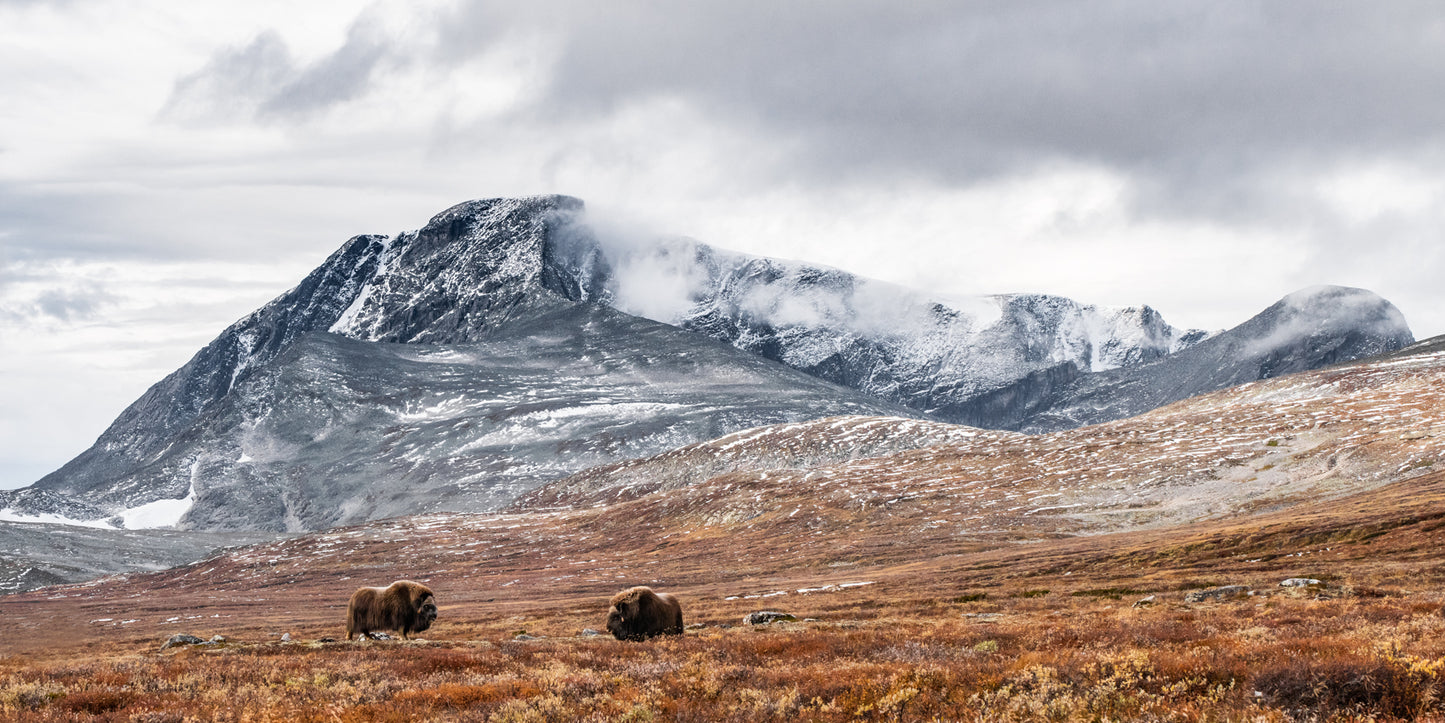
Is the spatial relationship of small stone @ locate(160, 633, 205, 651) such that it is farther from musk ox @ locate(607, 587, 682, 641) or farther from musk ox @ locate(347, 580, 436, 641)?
musk ox @ locate(607, 587, 682, 641)

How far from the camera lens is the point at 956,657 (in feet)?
63.1

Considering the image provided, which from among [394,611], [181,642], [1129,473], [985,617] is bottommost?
[1129,473]

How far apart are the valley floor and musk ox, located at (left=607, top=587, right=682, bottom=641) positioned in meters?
1.19

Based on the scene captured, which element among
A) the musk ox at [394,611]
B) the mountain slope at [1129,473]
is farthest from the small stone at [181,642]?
the mountain slope at [1129,473]

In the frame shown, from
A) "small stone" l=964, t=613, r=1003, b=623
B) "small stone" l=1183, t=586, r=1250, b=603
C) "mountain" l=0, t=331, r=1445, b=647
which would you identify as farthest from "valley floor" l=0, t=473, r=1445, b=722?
"small stone" l=1183, t=586, r=1250, b=603

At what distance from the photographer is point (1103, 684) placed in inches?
542

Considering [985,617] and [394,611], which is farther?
[985,617]

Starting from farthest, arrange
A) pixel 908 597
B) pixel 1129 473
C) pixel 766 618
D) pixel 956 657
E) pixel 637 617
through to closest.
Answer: pixel 1129 473
pixel 908 597
pixel 766 618
pixel 637 617
pixel 956 657

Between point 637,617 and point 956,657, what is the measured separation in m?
14.4

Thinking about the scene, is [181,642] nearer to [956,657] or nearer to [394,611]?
[394,611]

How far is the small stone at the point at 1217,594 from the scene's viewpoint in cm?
3914

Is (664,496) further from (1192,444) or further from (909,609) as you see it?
(909,609)

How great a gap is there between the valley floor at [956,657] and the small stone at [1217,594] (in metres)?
0.87

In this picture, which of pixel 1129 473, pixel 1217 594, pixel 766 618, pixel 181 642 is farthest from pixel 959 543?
pixel 181 642
